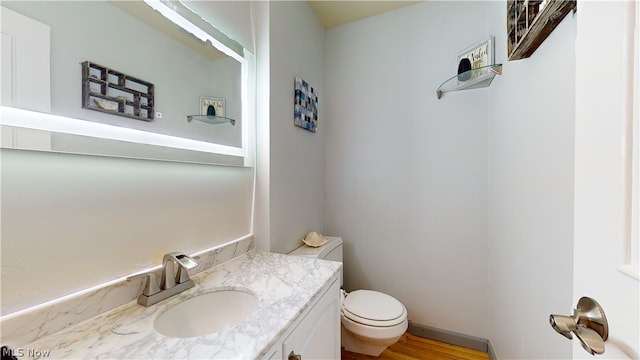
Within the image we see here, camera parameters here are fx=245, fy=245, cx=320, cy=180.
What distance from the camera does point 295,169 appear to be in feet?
5.41

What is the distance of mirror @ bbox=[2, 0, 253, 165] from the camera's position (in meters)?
0.64

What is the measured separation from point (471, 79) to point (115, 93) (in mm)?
1820

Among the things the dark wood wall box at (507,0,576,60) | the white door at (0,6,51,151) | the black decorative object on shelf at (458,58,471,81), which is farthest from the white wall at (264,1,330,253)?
the dark wood wall box at (507,0,576,60)

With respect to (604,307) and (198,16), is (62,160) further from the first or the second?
(604,307)

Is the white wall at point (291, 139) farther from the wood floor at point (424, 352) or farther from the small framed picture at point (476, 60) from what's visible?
the small framed picture at point (476, 60)

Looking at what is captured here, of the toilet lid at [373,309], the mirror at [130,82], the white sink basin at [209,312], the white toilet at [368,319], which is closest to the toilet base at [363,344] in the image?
the white toilet at [368,319]

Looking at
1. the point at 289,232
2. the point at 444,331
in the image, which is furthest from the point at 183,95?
the point at 444,331

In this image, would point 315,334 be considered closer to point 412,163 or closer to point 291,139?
point 291,139

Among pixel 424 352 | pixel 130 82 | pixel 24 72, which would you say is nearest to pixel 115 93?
pixel 130 82

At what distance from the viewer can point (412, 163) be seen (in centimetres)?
184

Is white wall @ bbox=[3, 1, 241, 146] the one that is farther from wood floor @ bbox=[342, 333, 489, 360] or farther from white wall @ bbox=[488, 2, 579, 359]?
wood floor @ bbox=[342, 333, 489, 360]

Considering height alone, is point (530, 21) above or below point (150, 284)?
above

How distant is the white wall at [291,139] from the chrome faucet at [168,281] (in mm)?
508

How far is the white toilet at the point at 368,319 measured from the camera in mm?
1359
